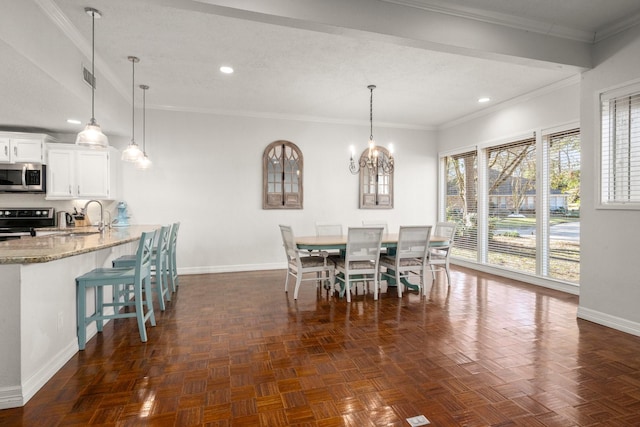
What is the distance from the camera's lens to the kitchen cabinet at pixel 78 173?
15.8 ft

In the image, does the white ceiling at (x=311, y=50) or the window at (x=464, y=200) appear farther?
the window at (x=464, y=200)

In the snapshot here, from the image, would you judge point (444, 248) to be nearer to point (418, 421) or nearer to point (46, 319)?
point (418, 421)

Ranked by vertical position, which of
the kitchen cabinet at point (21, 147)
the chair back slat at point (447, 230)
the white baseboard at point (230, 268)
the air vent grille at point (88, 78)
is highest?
the air vent grille at point (88, 78)

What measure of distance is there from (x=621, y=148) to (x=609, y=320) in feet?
5.20

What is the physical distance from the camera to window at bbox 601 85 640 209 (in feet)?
9.87

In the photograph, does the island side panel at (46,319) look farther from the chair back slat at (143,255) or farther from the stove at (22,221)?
the stove at (22,221)

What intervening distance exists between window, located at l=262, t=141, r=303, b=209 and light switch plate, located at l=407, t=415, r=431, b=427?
14.7 ft

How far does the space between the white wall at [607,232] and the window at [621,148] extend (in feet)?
0.22

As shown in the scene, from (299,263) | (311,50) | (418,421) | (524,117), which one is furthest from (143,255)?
(524,117)

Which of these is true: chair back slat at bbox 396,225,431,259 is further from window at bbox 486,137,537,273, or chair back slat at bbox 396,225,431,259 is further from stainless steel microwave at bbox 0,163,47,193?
stainless steel microwave at bbox 0,163,47,193

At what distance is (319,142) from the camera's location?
6223 millimetres

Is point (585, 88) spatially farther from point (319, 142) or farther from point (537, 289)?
point (319, 142)

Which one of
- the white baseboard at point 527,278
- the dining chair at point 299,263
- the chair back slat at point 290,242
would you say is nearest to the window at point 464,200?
the white baseboard at point 527,278

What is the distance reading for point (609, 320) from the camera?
3174mm
